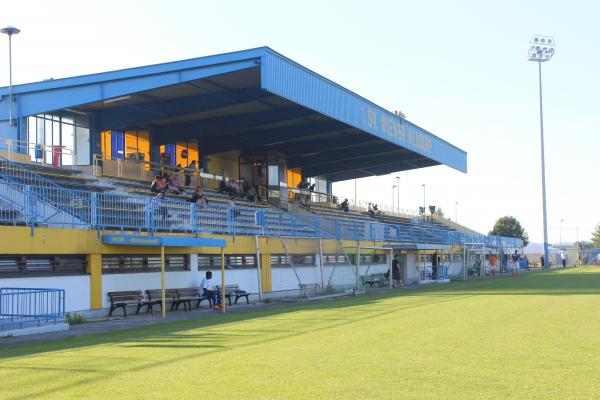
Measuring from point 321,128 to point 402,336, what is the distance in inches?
1129

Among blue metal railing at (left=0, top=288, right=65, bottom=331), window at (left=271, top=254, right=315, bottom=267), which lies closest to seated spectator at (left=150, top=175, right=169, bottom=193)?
window at (left=271, top=254, right=315, bottom=267)

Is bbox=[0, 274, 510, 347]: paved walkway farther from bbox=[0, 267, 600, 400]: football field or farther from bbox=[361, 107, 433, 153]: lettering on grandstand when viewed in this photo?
bbox=[361, 107, 433, 153]: lettering on grandstand

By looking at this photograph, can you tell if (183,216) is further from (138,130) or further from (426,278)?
(426,278)

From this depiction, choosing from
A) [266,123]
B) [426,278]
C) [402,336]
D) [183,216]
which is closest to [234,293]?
[183,216]

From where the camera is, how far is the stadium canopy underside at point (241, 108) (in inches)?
1181

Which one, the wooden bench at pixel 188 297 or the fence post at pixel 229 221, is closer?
the wooden bench at pixel 188 297

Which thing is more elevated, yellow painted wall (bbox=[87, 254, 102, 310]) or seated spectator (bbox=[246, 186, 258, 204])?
seated spectator (bbox=[246, 186, 258, 204])

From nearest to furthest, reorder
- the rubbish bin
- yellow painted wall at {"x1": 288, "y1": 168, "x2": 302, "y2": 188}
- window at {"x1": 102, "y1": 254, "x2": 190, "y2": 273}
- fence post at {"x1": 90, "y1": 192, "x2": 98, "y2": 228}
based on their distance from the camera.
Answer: fence post at {"x1": 90, "y1": 192, "x2": 98, "y2": 228} < window at {"x1": 102, "y1": 254, "x2": 190, "y2": 273} < the rubbish bin < yellow painted wall at {"x1": 288, "y1": 168, "x2": 302, "y2": 188}

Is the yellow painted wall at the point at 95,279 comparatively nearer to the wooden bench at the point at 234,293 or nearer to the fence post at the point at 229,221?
the wooden bench at the point at 234,293

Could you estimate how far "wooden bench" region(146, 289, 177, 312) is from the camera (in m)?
21.5

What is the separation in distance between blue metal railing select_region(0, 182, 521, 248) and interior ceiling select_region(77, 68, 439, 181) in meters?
6.44

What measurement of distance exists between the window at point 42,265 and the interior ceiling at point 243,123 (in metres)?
13.2

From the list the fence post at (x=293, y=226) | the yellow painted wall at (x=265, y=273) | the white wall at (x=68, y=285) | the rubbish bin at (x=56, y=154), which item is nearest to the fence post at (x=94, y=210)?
the white wall at (x=68, y=285)

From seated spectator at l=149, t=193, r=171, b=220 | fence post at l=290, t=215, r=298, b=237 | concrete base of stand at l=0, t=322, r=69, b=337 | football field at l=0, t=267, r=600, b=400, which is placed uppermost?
seated spectator at l=149, t=193, r=171, b=220
